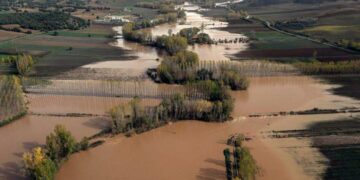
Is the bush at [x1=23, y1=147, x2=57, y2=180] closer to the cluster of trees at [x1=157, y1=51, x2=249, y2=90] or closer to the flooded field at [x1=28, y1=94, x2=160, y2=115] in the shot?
the flooded field at [x1=28, y1=94, x2=160, y2=115]

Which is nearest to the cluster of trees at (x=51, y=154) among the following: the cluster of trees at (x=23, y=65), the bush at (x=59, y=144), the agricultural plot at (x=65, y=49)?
the bush at (x=59, y=144)

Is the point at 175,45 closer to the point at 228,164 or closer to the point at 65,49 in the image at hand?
the point at 65,49

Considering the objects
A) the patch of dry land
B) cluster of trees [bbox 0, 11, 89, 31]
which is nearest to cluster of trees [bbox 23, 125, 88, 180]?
the patch of dry land

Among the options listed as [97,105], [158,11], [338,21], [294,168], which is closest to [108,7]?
[158,11]

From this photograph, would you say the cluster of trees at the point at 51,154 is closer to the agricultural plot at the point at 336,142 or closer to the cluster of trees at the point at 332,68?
the agricultural plot at the point at 336,142

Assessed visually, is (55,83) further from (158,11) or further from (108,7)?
(108,7)
